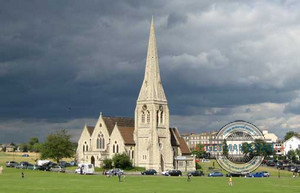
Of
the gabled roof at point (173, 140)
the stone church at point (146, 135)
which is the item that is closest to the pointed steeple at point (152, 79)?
the stone church at point (146, 135)

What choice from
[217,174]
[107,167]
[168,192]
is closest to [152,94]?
[107,167]

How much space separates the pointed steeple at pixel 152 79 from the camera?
12175cm

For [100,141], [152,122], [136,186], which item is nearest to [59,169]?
[100,141]

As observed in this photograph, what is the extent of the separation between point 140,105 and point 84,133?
1823 cm

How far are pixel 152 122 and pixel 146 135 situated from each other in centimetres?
355

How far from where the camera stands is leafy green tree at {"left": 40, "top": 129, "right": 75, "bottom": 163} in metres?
125

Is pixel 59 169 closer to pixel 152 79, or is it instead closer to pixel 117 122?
pixel 117 122

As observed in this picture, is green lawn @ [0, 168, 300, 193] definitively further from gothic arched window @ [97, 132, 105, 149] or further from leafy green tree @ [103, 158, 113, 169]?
gothic arched window @ [97, 132, 105, 149]

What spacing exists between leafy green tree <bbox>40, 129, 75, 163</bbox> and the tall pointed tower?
1888cm

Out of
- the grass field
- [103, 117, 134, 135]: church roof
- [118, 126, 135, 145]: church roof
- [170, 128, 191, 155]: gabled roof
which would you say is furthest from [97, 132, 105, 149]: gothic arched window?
the grass field

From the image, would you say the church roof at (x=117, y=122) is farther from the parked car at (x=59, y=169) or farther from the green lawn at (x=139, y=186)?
the green lawn at (x=139, y=186)

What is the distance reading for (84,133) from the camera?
12925 centimetres

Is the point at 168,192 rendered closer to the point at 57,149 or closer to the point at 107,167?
the point at 107,167

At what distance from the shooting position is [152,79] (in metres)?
122
